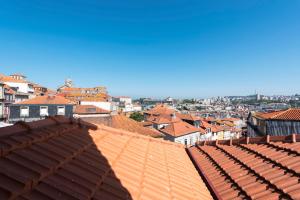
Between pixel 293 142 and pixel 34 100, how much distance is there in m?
42.9

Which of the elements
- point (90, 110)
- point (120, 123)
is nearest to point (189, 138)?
point (120, 123)

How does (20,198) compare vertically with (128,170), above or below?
above

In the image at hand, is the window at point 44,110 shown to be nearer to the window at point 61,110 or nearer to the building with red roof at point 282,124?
the window at point 61,110

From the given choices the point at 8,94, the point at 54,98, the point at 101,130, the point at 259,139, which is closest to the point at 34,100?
the point at 54,98

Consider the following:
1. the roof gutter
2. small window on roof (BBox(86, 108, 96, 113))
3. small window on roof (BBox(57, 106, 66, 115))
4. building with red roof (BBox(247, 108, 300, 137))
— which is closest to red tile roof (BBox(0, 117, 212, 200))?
the roof gutter

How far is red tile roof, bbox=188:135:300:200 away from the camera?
12.8 ft

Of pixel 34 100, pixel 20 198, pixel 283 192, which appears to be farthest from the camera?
pixel 34 100

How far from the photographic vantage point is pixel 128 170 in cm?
445

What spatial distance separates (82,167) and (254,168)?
3569mm

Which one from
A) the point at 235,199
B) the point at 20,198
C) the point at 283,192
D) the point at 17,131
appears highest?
the point at 17,131

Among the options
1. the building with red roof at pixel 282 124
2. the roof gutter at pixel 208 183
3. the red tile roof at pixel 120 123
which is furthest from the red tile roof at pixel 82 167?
the red tile roof at pixel 120 123

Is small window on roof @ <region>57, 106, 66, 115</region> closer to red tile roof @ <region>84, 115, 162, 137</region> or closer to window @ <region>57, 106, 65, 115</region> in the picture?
window @ <region>57, 106, 65, 115</region>

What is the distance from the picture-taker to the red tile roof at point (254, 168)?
390 cm

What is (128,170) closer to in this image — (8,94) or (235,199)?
(235,199)
